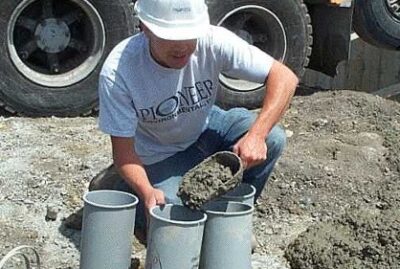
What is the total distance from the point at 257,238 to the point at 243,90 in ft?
6.83

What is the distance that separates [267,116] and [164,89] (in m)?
0.43

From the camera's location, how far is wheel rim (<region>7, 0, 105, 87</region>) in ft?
21.2

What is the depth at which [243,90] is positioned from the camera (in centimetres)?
705

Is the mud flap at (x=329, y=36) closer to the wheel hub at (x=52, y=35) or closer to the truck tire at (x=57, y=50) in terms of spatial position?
the truck tire at (x=57, y=50)

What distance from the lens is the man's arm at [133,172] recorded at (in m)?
4.02

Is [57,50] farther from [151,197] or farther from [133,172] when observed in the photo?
[151,197]

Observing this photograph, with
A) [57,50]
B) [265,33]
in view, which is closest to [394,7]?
[265,33]

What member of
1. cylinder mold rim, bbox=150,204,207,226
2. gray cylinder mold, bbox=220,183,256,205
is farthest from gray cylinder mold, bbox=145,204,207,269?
gray cylinder mold, bbox=220,183,256,205

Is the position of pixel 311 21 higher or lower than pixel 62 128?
higher

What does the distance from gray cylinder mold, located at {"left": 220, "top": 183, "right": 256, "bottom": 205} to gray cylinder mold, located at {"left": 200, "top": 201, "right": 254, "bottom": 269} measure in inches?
4.9

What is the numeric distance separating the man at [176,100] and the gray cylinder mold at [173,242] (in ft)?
0.58

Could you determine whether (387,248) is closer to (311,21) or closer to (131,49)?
(131,49)

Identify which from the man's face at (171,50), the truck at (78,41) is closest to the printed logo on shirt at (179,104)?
the man's face at (171,50)

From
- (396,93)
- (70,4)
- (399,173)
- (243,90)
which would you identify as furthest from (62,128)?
(396,93)
